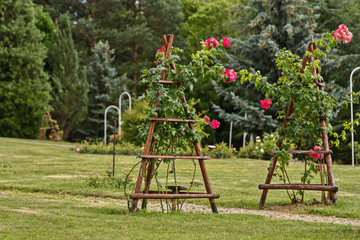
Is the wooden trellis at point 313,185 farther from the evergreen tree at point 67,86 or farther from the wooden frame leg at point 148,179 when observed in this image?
the evergreen tree at point 67,86

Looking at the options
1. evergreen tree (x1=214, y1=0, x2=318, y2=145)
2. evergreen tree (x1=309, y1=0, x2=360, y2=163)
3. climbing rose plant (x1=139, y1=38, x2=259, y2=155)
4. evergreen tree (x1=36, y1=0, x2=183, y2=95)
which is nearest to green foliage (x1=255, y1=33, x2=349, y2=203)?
climbing rose plant (x1=139, y1=38, x2=259, y2=155)

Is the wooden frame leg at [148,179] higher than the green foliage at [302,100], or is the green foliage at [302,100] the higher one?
the green foliage at [302,100]

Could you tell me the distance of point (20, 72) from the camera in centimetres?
2809

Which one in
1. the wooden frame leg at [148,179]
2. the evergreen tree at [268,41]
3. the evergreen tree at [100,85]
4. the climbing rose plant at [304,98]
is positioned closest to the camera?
the wooden frame leg at [148,179]

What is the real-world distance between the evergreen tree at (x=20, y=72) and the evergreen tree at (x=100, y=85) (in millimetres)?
6402

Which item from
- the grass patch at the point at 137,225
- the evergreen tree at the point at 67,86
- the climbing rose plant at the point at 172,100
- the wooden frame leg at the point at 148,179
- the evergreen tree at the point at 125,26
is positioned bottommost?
the grass patch at the point at 137,225

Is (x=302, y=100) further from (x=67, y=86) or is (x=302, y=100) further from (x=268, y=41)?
(x=67, y=86)

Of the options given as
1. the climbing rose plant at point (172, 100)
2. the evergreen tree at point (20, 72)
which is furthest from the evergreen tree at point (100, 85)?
the climbing rose plant at point (172, 100)

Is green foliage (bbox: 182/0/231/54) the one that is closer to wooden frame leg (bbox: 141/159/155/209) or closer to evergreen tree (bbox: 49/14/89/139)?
evergreen tree (bbox: 49/14/89/139)

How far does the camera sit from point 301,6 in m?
25.2

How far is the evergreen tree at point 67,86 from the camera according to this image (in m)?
31.5

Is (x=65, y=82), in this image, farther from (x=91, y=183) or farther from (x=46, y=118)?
(x=91, y=183)

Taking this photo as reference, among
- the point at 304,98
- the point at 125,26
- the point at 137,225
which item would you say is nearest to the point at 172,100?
the point at 137,225

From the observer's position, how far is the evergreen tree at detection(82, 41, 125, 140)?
35062 mm
